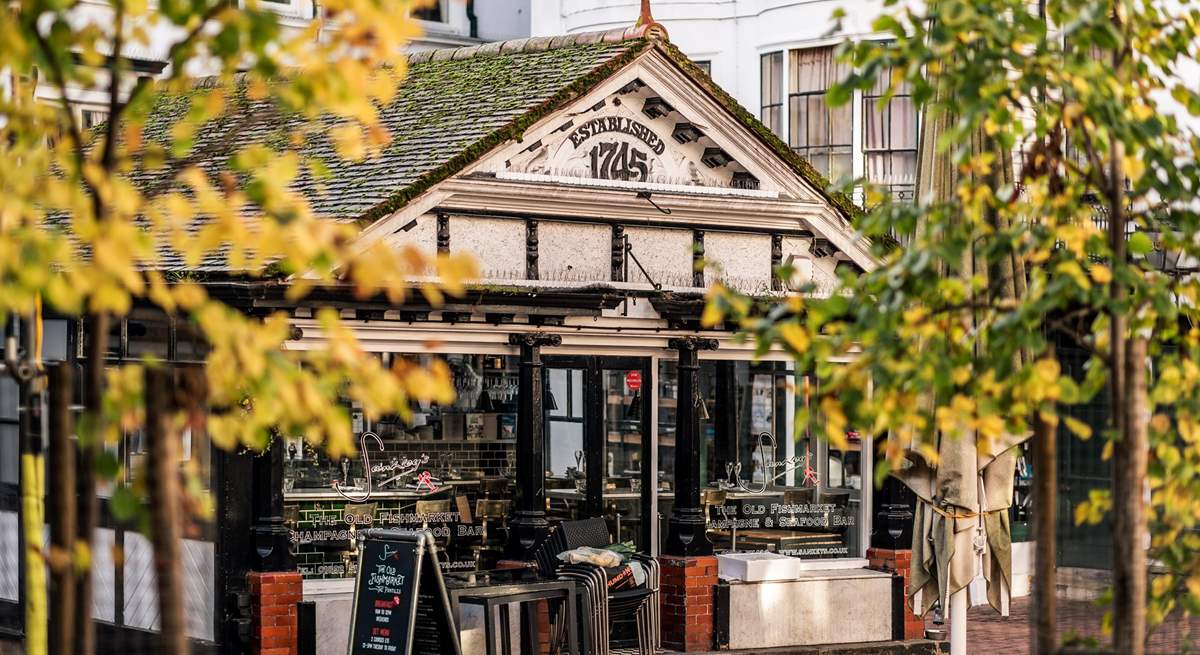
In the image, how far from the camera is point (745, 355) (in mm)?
15289

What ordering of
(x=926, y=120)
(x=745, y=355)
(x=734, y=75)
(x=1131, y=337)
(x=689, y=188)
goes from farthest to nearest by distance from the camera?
(x=734, y=75) < (x=745, y=355) < (x=689, y=188) < (x=926, y=120) < (x=1131, y=337)

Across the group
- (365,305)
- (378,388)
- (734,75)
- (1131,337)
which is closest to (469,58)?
(365,305)

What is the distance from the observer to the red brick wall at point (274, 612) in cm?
1221

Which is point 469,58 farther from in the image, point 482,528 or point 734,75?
point 734,75

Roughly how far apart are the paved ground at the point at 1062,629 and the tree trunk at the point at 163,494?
305 centimetres

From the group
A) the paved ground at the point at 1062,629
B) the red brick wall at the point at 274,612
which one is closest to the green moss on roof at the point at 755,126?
the paved ground at the point at 1062,629

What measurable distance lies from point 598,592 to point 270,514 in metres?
2.35

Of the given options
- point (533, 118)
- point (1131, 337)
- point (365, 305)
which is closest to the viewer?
point (1131, 337)

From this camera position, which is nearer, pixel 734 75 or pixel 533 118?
pixel 533 118

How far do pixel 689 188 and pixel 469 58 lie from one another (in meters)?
2.77

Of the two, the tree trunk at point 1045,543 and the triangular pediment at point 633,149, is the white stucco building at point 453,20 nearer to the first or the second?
the triangular pediment at point 633,149

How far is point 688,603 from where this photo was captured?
14180 millimetres

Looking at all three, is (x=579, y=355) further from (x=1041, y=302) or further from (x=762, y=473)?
(x=1041, y=302)

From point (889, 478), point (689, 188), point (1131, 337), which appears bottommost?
point (889, 478)
